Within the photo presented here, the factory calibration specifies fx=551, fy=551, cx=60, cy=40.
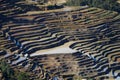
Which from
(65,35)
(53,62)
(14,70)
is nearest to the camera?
(14,70)

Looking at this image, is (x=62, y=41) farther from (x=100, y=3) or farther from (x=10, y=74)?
(x=100, y=3)

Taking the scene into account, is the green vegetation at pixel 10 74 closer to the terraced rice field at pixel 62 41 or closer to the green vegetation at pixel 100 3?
the terraced rice field at pixel 62 41

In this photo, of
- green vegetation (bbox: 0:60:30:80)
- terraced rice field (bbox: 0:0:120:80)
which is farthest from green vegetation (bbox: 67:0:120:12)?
green vegetation (bbox: 0:60:30:80)

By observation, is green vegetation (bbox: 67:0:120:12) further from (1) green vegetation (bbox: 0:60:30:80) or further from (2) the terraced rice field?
(1) green vegetation (bbox: 0:60:30:80)

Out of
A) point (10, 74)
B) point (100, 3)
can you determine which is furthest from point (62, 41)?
point (100, 3)

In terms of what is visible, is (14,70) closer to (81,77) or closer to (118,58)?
(81,77)

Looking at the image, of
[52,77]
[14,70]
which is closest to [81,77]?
[52,77]

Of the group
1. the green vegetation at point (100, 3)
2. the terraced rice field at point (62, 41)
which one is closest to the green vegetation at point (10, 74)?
the terraced rice field at point (62, 41)
